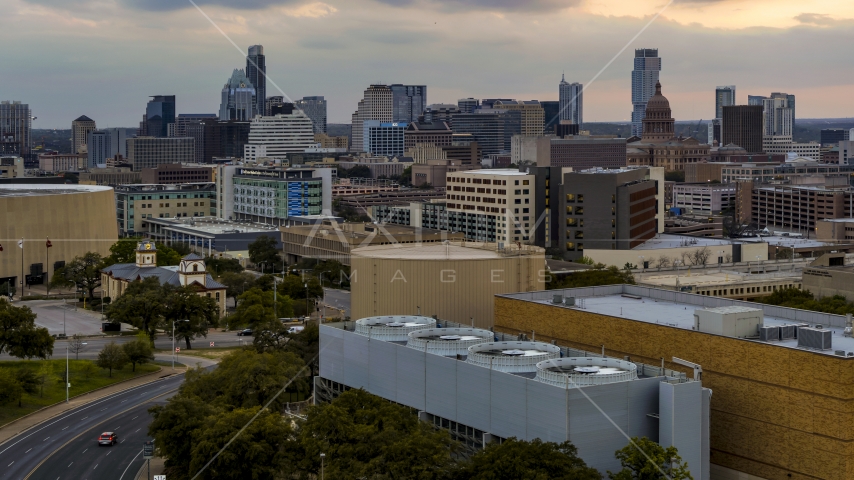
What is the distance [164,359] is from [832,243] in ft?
238

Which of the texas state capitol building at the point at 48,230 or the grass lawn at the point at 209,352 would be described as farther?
the texas state capitol building at the point at 48,230

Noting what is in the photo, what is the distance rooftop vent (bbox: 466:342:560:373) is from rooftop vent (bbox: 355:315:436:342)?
445 centimetres

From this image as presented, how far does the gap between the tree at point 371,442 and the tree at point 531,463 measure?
1379 mm

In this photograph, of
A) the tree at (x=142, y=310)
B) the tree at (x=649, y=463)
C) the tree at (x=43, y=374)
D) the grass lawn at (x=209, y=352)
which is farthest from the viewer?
the tree at (x=142, y=310)

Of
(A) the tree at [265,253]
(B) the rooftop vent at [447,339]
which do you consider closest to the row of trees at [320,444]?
(B) the rooftop vent at [447,339]

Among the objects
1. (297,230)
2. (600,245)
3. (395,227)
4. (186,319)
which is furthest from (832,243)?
(186,319)

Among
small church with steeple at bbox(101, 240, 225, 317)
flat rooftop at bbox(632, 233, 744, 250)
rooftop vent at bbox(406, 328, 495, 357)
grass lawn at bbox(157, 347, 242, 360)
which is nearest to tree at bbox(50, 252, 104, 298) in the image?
small church with steeple at bbox(101, 240, 225, 317)

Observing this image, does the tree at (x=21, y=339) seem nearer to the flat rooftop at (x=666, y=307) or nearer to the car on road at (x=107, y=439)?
the car on road at (x=107, y=439)

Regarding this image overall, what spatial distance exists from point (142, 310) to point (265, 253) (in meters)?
36.2

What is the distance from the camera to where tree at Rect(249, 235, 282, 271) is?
109938 millimetres

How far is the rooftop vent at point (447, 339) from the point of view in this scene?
41188 mm

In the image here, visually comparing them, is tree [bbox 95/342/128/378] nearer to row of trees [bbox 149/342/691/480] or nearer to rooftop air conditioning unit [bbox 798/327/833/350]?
row of trees [bbox 149/342/691/480]

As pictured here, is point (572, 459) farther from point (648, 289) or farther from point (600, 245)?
point (600, 245)

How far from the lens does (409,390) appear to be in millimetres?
41656
